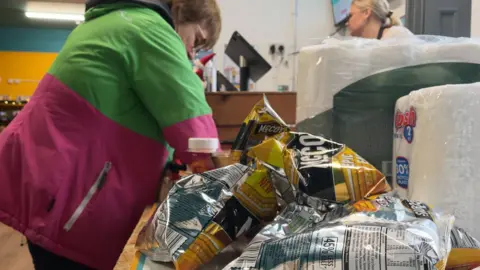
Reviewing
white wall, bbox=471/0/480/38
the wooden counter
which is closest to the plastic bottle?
the wooden counter

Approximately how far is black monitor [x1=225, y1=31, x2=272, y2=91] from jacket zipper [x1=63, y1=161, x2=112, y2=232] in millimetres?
1540

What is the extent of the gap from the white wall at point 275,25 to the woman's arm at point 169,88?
3417mm

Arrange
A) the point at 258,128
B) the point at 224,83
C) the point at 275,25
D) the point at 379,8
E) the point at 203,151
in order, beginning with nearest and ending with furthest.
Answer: the point at 258,128
the point at 203,151
the point at 379,8
the point at 224,83
the point at 275,25

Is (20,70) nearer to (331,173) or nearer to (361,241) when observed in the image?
(331,173)

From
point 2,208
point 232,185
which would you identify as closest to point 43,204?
point 2,208

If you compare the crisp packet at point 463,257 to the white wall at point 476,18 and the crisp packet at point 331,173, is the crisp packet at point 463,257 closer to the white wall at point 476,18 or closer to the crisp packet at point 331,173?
the crisp packet at point 331,173

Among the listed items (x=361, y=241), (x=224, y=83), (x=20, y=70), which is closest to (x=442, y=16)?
(x=361, y=241)

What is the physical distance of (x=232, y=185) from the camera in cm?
52

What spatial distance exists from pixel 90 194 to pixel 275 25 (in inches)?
149

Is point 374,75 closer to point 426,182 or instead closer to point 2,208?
point 426,182

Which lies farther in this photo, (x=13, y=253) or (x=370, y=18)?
(x=13, y=253)

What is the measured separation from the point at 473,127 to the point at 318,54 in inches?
11.0

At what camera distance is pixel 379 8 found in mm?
2648

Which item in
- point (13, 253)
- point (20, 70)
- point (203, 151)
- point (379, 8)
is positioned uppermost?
point (379, 8)
